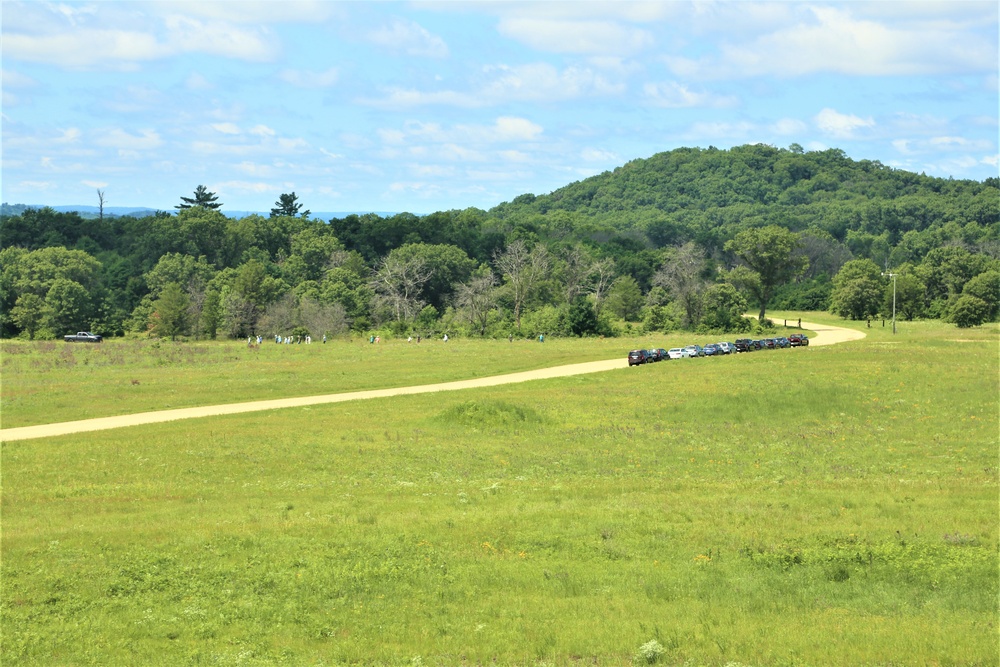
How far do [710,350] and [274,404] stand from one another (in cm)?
3875

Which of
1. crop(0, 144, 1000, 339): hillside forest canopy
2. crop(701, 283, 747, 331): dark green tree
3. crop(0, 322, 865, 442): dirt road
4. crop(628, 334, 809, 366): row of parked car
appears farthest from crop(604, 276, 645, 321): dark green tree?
crop(0, 322, 865, 442): dirt road

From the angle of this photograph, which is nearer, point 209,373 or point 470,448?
point 470,448

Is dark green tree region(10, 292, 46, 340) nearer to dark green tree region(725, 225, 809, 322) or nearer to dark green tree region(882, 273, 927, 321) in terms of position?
dark green tree region(725, 225, 809, 322)

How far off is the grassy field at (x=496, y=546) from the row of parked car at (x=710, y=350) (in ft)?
91.3

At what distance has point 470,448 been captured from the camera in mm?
33500

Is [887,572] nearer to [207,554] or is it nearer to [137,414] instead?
[207,554]

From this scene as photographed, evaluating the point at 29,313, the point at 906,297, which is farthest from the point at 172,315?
the point at 906,297

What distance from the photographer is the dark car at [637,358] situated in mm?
64875

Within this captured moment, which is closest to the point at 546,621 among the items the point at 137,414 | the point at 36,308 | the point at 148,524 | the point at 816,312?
the point at 148,524

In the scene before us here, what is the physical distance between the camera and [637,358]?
214ft

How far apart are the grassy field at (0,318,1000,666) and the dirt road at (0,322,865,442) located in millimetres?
2954

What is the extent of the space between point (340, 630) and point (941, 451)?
25436mm

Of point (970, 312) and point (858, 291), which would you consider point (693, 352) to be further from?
point (858, 291)

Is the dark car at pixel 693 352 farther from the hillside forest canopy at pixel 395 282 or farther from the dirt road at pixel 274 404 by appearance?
the hillside forest canopy at pixel 395 282
